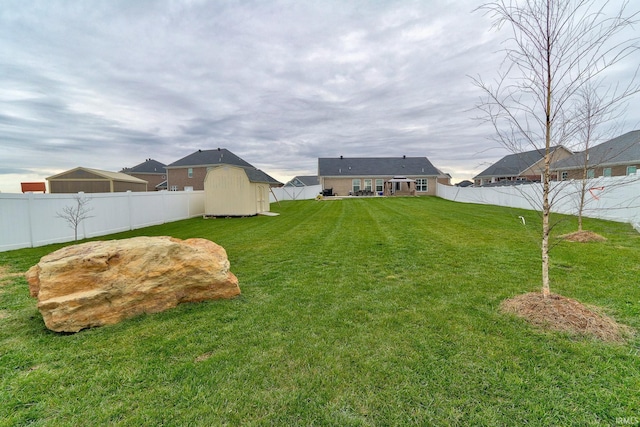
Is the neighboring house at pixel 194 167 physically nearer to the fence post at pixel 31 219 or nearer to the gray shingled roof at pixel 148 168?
the gray shingled roof at pixel 148 168

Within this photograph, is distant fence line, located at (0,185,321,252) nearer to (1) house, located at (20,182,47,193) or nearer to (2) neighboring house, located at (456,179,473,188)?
(1) house, located at (20,182,47,193)

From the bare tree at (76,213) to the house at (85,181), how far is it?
20642 millimetres

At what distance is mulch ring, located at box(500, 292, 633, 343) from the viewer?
2.89 meters

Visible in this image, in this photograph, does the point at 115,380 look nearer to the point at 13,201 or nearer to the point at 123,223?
the point at 13,201

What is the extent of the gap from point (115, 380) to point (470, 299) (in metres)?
4.15

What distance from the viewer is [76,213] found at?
8992 millimetres

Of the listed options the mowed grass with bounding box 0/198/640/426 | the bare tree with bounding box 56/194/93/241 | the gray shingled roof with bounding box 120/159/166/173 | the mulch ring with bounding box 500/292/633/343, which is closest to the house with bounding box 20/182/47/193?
the bare tree with bounding box 56/194/93/241

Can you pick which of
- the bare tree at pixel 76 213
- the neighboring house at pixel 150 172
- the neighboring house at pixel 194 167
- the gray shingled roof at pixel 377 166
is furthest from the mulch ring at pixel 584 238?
the neighboring house at pixel 150 172

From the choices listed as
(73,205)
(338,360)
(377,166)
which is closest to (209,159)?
(377,166)

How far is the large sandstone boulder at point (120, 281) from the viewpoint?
3279 mm

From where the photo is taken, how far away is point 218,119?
22.1 m

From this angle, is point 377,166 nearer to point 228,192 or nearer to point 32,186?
point 228,192

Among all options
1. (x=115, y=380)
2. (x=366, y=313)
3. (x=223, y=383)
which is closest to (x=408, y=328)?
(x=366, y=313)

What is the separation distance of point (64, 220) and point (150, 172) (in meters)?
37.4
